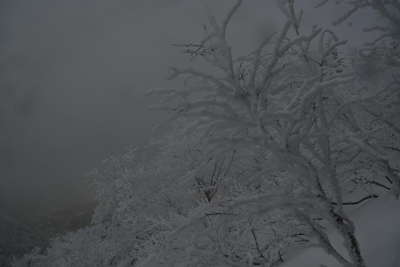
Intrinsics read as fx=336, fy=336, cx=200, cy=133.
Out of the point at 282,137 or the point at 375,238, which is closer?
the point at 282,137

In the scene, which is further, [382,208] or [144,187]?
[144,187]

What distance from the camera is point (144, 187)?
18172mm

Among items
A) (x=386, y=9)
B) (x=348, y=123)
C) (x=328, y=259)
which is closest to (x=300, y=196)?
(x=348, y=123)

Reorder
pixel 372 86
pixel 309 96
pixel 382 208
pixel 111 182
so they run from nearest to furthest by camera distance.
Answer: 1. pixel 309 96
2. pixel 382 208
3. pixel 372 86
4. pixel 111 182

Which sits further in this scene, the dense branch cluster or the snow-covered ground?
the snow-covered ground

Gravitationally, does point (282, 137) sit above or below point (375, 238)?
above

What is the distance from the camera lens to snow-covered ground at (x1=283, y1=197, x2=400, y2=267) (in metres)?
6.32

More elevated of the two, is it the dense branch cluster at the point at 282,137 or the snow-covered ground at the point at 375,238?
the dense branch cluster at the point at 282,137

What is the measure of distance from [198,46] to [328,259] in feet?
19.0

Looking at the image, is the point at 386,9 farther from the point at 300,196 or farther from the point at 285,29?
the point at 300,196

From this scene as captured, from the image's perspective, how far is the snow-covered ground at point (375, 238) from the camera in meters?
6.32

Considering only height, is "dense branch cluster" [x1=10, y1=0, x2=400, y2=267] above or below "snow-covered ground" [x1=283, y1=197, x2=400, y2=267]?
above

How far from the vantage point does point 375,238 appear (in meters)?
7.03

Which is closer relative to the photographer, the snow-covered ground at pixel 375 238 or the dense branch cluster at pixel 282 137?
the dense branch cluster at pixel 282 137
